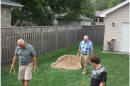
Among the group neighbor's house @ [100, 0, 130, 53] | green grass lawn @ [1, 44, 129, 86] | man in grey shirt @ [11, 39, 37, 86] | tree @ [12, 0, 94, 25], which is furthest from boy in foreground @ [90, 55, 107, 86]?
tree @ [12, 0, 94, 25]

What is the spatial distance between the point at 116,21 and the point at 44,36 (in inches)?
209

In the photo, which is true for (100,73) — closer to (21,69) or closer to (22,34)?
(21,69)

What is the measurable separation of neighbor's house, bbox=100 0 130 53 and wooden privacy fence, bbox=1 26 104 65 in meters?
3.49

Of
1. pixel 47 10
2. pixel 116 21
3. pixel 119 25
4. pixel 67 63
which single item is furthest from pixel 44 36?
pixel 47 10

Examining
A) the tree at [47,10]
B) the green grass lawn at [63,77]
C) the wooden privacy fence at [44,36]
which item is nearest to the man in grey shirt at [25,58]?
the green grass lawn at [63,77]

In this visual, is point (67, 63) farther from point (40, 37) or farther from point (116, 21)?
point (116, 21)

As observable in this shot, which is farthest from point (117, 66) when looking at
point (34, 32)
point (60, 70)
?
point (34, 32)

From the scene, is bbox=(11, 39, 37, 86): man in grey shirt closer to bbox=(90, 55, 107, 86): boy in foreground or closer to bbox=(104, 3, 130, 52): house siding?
bbox=(90, 55, 107, 86): boy in foreground

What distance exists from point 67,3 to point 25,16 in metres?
4.99

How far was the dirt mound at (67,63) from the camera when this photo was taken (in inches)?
424

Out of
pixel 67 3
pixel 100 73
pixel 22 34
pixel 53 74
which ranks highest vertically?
pixel 67 3

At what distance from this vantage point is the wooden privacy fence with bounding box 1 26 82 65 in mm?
10125

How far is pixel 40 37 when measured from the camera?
1335cm

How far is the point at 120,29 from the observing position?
15805 millimetres
